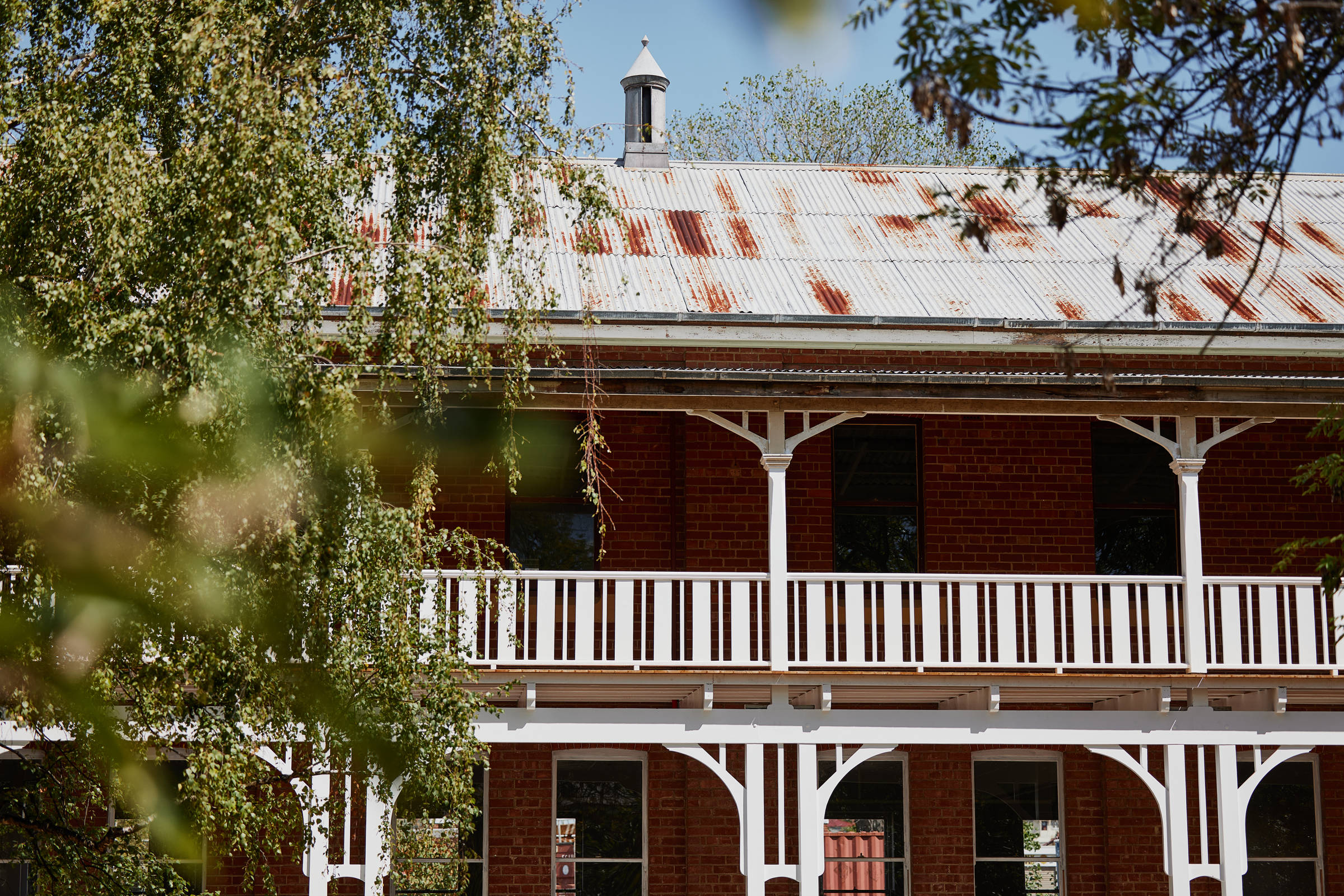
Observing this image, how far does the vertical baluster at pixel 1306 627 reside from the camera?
37.6ft

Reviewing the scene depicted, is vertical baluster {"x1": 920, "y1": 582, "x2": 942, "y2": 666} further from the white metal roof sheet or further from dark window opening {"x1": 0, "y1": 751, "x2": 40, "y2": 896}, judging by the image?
dark window opening {"x1": 0, "y1": 751, "x2": 40, "y2": 896}

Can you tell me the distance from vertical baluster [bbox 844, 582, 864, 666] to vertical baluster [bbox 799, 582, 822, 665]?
137 millimetres

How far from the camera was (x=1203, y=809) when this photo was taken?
11.5 metres

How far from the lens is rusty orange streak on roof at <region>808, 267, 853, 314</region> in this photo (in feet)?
43.9

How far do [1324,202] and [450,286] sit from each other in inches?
513

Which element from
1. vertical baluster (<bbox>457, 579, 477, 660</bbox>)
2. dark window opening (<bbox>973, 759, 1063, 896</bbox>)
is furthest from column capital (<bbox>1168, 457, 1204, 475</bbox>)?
vertical baluster (<bbox>457, 579, 477, 660</bbox>)

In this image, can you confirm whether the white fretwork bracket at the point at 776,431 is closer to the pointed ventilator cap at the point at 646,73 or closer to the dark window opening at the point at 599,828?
the dark window opening at the point at 599,828

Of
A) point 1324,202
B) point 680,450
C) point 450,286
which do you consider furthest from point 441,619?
point 1324,202

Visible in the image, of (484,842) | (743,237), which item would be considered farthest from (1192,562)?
(484,842)

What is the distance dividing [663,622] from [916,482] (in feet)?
12.6

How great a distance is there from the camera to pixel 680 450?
13.8 meters

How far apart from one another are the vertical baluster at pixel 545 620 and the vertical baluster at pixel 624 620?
493 millimetres

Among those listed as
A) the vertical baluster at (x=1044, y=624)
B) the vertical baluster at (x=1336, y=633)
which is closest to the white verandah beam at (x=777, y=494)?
the vertical baluster at (x=1044, y=624)

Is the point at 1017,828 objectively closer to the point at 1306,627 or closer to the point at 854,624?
the point at 1306,627
